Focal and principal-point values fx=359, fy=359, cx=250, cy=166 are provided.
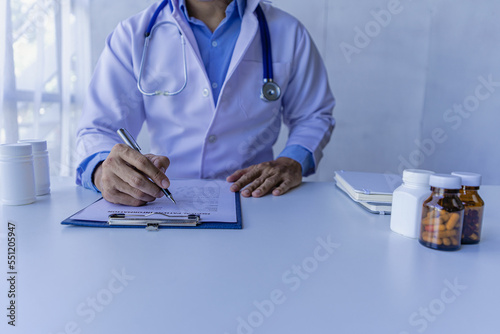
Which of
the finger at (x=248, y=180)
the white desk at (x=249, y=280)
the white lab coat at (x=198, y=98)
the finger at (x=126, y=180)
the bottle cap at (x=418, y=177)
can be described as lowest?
the white desk at (x=249, y=280)

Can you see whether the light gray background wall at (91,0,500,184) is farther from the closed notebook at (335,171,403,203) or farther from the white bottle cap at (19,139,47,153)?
the white bottle cap at (19,139,47,153)

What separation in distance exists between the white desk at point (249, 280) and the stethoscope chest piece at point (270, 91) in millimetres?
594

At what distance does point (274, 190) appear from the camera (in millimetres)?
901

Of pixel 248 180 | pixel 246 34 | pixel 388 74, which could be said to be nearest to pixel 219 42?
pixel 246 34

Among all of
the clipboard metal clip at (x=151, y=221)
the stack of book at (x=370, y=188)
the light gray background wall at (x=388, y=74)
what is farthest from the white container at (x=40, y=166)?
the light gray background wall at (x=388, y=74)

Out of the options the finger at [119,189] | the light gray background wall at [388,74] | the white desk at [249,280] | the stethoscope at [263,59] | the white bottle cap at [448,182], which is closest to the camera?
the white desk at [249,280]

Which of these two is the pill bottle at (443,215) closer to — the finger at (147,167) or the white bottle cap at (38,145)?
the finger at (147,167)

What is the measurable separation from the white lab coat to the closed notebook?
272mm

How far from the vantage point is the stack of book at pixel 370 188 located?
75cm

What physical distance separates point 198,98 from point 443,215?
824mm

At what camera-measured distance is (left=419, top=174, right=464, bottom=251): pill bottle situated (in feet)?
1.74

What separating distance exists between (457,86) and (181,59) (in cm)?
149

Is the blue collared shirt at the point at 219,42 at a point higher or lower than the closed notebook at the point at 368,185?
higher

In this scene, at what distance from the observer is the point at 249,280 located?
17.9 inches
